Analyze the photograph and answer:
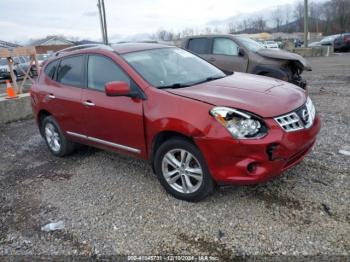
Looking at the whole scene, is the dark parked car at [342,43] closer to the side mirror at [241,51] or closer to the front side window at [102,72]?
the side mirror at [241,51]

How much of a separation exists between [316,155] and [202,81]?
1.98 metres

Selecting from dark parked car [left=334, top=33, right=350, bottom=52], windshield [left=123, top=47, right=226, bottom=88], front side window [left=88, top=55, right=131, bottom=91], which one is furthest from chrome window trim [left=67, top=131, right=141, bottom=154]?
dark parked car [left=334, top=33, right=350, bottom=52]

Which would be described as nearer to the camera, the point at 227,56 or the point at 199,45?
the point at 227,56

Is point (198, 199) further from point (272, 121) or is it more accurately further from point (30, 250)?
point (30, 250)

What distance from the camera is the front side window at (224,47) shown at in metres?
8.99

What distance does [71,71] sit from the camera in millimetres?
5262

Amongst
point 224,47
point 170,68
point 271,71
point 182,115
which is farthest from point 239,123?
point 224,47

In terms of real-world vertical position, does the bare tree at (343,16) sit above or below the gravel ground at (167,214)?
above

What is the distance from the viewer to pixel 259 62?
8.40 metres

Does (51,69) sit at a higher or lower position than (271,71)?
higher

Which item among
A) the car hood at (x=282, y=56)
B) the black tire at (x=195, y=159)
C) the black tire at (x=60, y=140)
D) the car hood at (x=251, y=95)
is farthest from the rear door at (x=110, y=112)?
the car hood at (x=282, y=56)

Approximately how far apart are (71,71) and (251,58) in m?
4.80

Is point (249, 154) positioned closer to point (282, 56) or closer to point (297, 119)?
point (297, 119)

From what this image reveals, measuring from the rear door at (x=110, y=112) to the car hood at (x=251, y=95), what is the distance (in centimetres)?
56
